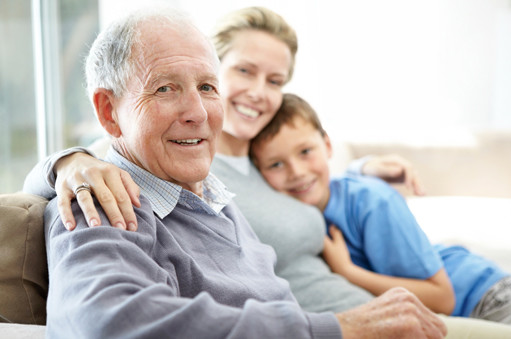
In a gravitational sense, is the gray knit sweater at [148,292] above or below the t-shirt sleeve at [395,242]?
above

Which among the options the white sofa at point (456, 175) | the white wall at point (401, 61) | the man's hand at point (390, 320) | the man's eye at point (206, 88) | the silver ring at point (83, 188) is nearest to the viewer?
the man's hand at point (390, 320)

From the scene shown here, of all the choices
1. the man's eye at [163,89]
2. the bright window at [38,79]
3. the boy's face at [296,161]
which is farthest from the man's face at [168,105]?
the bright window at [38,79]

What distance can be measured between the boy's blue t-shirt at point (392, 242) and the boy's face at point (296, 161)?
Result: 10 centimetres

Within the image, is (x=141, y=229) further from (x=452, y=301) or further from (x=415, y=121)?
(x=415, y=121)

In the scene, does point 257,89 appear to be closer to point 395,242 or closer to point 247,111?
point 247,111

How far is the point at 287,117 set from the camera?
5.83 ft

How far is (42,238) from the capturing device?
3.49 feet

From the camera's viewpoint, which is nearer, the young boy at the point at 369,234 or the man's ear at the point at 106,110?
the man's ear at the point at 106,110

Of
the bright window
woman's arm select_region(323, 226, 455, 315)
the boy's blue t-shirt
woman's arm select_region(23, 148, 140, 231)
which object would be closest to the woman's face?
the boy's blue t-shirt

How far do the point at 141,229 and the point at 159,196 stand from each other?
149 mm

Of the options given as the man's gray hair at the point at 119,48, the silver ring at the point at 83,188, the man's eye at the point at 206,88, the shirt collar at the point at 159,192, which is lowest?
the shirt collar at the point at 159,192

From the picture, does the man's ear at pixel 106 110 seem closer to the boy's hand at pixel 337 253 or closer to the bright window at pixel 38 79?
the boy's hand at pixel 337 253

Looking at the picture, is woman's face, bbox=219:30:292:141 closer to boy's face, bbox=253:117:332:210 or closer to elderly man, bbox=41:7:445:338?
boy's face, bbox=253:117:332:210

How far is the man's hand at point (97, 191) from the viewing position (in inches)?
35.6
